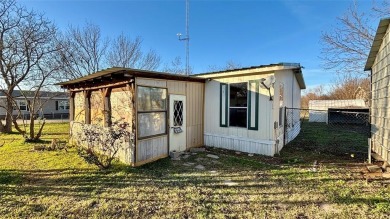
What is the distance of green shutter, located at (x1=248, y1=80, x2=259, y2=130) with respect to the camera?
643cm

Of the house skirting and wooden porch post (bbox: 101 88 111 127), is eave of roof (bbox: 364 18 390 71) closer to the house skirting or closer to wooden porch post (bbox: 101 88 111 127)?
the house skirting

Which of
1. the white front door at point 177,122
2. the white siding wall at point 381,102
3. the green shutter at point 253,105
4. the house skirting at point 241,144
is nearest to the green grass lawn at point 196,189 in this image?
the house skirting at point 241,144

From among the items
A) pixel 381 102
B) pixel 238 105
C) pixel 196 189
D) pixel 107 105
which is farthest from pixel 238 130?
pixel 107 105

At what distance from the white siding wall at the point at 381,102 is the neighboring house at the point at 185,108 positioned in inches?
81.4

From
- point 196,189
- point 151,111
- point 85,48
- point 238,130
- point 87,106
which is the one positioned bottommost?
point 196,189

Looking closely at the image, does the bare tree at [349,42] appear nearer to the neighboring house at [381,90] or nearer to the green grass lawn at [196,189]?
the neighboring house at [381,90]

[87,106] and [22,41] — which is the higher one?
[22,41]

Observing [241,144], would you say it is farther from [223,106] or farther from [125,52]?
[125,52]

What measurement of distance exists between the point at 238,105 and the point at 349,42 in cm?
762

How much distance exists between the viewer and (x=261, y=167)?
5.26 m

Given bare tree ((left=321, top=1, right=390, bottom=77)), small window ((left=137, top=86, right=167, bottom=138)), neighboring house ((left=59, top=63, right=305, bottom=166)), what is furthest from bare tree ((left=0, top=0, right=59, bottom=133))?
bare tree ((left=321, top=1, right=390, bottom=77))

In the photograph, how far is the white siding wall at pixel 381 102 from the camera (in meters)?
4.27

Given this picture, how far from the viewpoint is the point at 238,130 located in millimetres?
6961

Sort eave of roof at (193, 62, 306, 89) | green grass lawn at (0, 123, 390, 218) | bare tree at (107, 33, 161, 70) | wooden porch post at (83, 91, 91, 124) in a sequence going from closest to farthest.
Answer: green grass lawn at (0, 123, 390, 218) < eave of roof at (193, 62, 306, 89) < wooden porch post at (83, 91, 91, 124) < bare tree at (107, 33, 161, 70)
